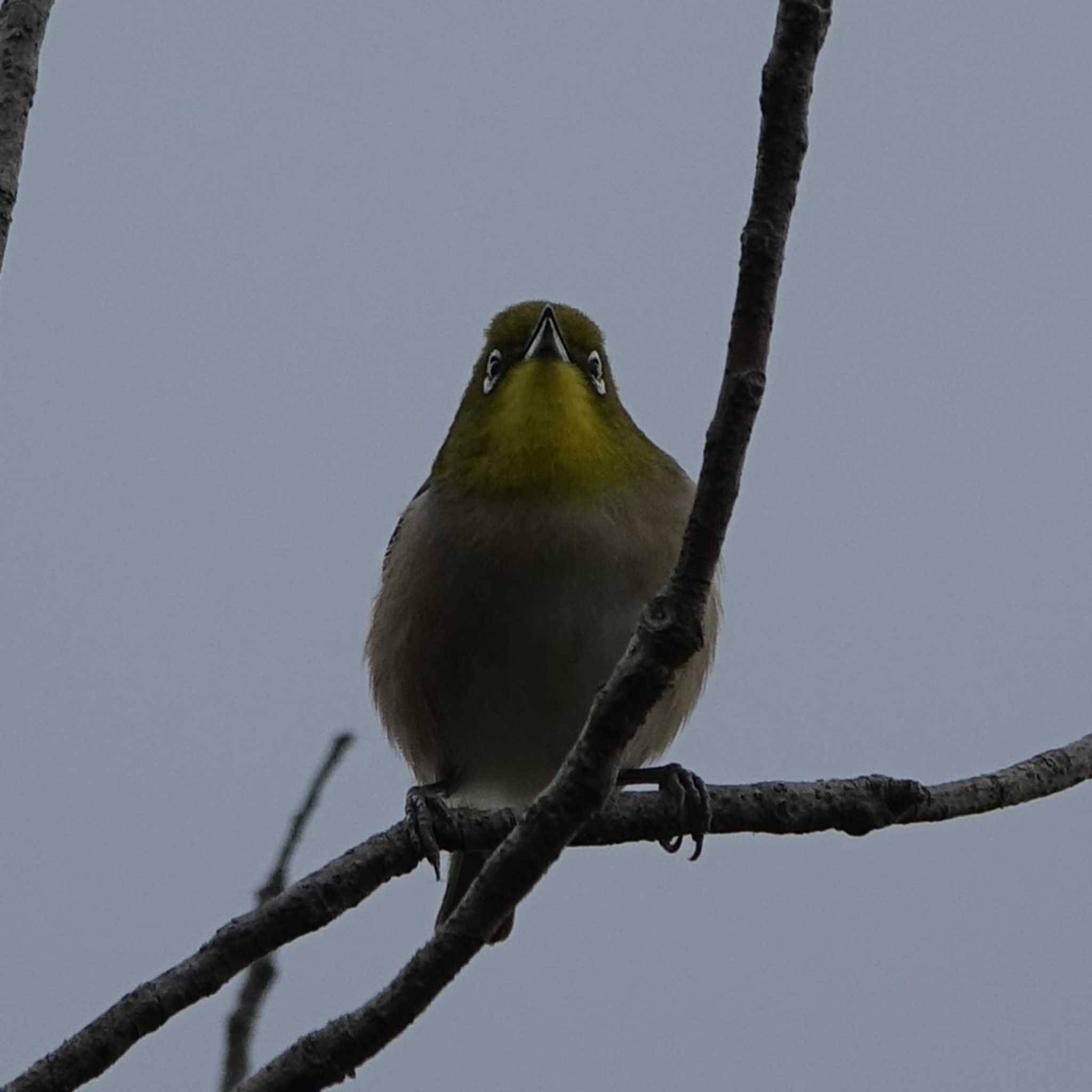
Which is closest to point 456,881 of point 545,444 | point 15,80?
point 545,444

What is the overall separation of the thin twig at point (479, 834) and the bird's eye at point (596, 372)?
1.77 m

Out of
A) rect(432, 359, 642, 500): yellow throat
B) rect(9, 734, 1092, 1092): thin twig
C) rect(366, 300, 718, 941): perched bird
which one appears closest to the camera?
rect(9, 734, 1092, 1092): thin twig

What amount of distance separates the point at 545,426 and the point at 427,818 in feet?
5.61

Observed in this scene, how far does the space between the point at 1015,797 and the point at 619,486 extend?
1911 mm

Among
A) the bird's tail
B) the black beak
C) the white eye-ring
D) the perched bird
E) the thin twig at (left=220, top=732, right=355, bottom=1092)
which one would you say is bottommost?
the thin twig at (left=220, top=732, right=355, bottom=1092)

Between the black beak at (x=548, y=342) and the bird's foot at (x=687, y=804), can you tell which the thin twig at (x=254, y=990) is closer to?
the bird's foot at (x=687, y=804)

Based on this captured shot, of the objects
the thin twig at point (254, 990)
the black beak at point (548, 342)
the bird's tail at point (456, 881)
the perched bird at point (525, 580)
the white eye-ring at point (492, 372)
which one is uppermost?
the white eye-ring at point (492, 372)

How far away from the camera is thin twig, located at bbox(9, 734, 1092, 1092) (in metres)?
3.12

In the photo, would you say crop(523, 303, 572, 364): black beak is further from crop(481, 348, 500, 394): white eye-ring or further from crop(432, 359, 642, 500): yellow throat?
crop(481, 348, 500, 394): white eye-ring

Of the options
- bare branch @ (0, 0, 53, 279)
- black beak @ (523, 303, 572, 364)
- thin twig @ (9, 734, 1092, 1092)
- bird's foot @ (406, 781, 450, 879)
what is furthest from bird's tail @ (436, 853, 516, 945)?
bare branch @ (0, 0, 53, 279)

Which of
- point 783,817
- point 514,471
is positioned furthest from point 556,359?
point 783,817

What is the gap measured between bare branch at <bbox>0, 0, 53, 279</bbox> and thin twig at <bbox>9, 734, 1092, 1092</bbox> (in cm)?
140

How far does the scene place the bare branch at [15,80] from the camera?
129 inches

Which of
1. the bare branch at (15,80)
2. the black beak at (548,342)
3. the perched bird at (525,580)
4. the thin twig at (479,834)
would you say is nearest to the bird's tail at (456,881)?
the perched bird at (525,580)
